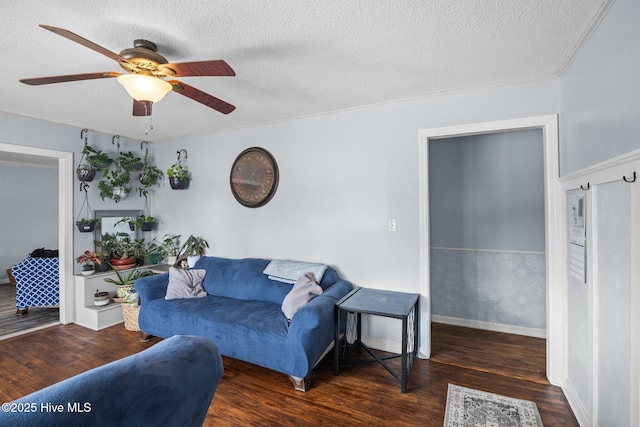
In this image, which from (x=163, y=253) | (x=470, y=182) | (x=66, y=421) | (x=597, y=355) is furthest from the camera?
(x=163, y=253)

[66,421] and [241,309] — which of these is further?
[241,309]

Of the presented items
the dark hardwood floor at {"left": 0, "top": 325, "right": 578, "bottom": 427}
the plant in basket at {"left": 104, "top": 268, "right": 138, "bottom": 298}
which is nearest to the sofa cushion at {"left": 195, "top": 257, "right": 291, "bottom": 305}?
the dark hardwood floor at {"left": 0, "top": 325, "right": 578, "bottom": 427}

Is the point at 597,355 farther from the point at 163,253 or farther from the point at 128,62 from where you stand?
the point at 163,253

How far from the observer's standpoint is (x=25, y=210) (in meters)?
5.88

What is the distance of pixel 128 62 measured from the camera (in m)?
1.57

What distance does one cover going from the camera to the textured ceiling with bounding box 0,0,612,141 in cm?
153

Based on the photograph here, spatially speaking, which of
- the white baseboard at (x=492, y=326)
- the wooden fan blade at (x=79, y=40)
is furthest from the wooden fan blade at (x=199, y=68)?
the white baseboard at (x=492, y=326)

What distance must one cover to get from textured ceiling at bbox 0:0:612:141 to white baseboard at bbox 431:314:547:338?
2.54 metres

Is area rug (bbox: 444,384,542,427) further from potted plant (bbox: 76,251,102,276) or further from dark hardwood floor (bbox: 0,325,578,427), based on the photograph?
potted plant (bbox: 76,251,102,276)

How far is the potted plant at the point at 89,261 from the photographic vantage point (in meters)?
3.60

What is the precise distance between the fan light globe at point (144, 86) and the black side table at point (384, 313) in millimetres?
1954

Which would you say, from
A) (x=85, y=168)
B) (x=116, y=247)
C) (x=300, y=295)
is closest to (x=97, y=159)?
(x=85, y=168)

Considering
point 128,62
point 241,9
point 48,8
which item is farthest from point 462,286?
point 48,8

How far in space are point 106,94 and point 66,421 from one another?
273 centimetres
